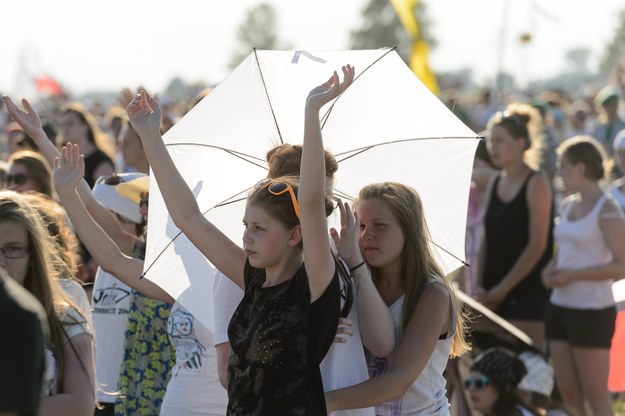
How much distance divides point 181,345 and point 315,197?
1602mm

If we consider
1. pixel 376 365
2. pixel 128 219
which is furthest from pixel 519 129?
pixel 376 365

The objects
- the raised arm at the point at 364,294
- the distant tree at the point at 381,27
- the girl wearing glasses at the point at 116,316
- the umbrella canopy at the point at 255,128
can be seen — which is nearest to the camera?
the raised arm at the point at 364,294

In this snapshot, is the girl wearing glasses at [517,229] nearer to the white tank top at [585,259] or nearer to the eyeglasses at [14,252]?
the white tank top at [585,259]

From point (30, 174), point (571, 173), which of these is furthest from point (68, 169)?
point (571, 173)

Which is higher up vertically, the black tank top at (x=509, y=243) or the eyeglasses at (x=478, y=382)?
the black tank top at (x=509, y=243)

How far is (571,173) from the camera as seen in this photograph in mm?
7297

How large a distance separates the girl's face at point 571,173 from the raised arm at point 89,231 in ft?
11.1

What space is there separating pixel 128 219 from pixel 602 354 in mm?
3149

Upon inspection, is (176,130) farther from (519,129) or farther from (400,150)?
(519,129)

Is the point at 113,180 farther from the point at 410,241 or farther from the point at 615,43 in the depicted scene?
the point at 615,43

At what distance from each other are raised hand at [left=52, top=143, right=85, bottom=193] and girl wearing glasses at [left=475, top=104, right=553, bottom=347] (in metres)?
4.02

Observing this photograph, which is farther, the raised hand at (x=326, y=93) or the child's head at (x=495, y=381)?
the child's head at (x=495, y=381)

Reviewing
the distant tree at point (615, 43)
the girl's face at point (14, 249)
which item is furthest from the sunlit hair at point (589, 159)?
the distant tree at point (615, 43)

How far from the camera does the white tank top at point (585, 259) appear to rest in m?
7.18
